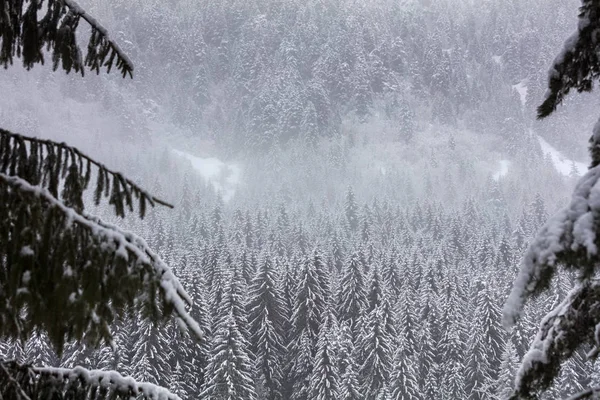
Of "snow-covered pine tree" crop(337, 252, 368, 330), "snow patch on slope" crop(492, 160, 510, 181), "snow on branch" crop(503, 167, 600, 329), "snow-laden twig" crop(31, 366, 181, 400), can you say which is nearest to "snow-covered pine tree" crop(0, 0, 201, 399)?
"snow-laden twig" crop(31, 366, 181, 400)

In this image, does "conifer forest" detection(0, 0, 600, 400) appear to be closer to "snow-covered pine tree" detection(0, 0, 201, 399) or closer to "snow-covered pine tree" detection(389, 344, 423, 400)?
"snow-covered pine tree" detection(0, 0, 201, 399)

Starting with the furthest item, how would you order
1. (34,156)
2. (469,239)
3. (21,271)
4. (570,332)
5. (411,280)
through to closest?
(469,239) < (411,280) < (570,332) < (34,156) < (21,271)

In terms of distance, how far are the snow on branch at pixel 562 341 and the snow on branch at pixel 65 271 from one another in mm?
2327

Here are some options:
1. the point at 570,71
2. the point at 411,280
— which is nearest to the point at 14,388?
the point at 570,71

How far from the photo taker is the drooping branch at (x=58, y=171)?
2.95 m

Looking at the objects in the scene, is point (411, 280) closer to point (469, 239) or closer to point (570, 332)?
point (469, 239)

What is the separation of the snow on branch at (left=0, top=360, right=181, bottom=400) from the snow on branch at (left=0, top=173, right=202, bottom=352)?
0.56m

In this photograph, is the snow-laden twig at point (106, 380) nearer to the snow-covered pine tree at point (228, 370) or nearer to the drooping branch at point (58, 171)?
the drooping branch at point (58, 171)

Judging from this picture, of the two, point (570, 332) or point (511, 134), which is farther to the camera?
point (511, 134)

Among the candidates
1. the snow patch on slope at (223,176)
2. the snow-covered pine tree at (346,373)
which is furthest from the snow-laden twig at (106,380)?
the snow patch on slope at (223,176)

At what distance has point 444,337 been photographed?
3694cm

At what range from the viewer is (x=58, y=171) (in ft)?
9.77

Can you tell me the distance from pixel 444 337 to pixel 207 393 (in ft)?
54.3

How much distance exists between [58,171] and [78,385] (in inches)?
54.4
